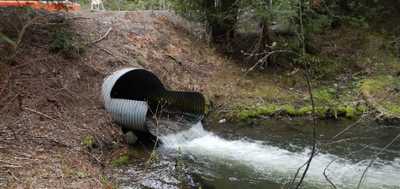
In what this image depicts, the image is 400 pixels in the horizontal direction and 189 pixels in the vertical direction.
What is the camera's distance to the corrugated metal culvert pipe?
884 centimetres

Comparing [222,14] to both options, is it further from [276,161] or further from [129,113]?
[276,161]

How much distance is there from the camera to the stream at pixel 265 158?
7477mm

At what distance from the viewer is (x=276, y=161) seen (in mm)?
8609

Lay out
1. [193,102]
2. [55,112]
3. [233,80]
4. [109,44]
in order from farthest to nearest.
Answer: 1. [233,80]
2. [109,44]
3. [193,102]
4. [55,112]

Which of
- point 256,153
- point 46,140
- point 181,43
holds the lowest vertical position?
point 256,153

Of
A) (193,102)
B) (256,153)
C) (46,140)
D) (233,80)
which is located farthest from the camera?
(233,80)

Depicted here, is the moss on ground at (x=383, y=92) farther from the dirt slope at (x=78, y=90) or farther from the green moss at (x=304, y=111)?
the dirt slope at (x=78, y=90)

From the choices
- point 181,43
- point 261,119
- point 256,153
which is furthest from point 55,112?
point 181,43

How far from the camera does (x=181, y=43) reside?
44.3 feet

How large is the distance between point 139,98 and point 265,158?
380 centimetres

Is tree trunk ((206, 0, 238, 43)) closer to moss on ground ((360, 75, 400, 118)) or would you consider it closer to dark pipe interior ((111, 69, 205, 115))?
dark pipe interior ((111, 69, 205, 115))

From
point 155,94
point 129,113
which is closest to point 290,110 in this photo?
point 155,94

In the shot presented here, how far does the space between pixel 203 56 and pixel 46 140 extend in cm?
678

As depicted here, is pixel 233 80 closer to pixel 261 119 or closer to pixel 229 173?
pixel 261 119
